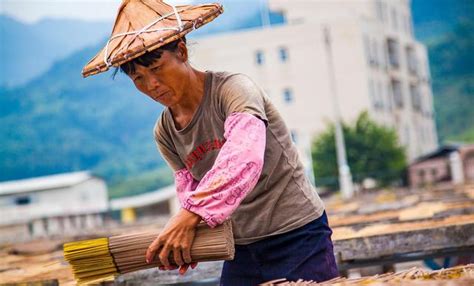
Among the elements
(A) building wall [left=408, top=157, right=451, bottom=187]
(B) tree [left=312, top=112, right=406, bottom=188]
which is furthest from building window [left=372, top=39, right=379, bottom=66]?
(A) building wall [left=408, top=157, right=451, bottom=187]

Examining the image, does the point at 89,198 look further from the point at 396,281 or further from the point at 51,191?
the point at 396,281

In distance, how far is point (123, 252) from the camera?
329cm

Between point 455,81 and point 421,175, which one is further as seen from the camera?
point 455,81

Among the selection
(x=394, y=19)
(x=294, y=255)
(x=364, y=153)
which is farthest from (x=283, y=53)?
(x=294, y=255)

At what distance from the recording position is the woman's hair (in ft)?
10.4

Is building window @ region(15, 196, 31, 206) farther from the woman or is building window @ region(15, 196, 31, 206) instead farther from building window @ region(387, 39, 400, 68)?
the woman

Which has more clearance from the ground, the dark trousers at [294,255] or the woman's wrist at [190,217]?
the woman's wrist at [190,217]

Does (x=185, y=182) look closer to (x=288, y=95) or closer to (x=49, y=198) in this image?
(x=288, y=95)

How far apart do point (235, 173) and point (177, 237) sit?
11.0 inches

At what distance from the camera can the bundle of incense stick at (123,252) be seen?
3.18 meters

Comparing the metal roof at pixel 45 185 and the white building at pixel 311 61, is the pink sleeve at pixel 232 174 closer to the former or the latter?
the white building at pixel 311 61

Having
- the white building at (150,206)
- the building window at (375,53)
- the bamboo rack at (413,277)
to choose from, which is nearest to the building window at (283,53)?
the building window at (375,53)

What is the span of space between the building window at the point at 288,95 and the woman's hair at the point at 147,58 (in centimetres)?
4978

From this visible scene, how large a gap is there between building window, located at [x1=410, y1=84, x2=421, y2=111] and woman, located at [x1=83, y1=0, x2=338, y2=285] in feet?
193
